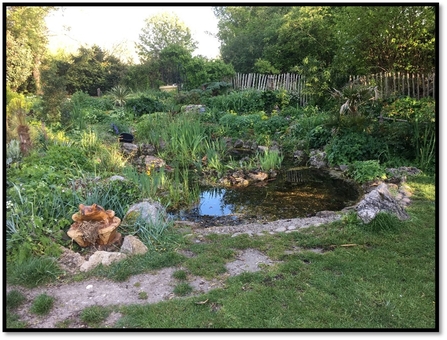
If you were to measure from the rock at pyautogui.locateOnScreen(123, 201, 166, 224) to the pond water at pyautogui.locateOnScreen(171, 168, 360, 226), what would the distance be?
0.93 m

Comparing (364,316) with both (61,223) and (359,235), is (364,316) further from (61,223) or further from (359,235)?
(61,223)

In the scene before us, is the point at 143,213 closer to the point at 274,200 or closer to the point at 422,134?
the point at 274,200

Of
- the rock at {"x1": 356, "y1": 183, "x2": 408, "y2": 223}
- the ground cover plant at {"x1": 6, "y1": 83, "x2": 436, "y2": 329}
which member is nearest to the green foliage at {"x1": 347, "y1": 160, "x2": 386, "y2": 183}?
the ground cover plant at {"x1": 6, "y1": 83, "x2": 436, "y2": 329}

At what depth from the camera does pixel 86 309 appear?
2.65 m

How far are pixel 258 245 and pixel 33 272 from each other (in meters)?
2.13

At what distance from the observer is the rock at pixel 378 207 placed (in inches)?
162

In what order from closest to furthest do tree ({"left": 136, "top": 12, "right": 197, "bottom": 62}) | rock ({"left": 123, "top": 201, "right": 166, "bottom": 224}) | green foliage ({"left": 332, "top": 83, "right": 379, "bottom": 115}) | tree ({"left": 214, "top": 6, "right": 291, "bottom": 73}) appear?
1. rock ({"left": 123, "top": 201, "right": 166, "bottom": 224})
2. green foliage ({"left": 332, "top": 83, "right": 379, "bottom": 115})
3. tree ({"left": 214, "top": 6, "right": 291, "bottom": 73})
4. tree ({"left": 136, "top": 12, "right": 197, "bottom": 62})

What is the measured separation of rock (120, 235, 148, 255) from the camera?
3469mm

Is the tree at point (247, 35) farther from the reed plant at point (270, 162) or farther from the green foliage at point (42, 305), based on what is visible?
the green foliage at point (42, 305)

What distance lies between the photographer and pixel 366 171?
20.2ft

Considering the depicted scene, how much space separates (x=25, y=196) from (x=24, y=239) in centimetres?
69

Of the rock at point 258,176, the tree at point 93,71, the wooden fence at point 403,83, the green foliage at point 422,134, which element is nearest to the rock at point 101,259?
the rock at point 258,176

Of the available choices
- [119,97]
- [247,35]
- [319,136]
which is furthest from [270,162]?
[247,35]

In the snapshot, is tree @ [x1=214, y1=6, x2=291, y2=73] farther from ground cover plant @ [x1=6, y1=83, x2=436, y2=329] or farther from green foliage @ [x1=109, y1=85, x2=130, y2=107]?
ground cover plant @ [x1=6, y1=83, x2=436, y2=329]
